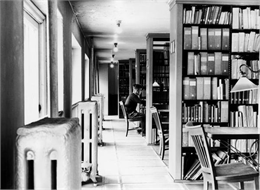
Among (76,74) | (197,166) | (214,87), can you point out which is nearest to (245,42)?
(214,87)

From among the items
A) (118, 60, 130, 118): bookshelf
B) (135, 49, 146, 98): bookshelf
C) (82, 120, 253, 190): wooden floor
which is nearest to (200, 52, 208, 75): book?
(82, 120, 253, 190): wooden floor

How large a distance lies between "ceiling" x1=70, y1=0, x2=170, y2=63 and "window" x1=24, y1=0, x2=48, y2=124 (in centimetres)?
142

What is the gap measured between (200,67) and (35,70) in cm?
248

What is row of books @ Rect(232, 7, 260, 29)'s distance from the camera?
5.17m

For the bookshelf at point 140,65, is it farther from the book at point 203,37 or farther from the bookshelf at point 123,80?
the book at point 203,37

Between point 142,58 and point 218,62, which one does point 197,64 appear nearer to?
point 218,62

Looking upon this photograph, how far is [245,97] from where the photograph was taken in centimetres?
529

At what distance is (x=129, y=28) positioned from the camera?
26.3 ft

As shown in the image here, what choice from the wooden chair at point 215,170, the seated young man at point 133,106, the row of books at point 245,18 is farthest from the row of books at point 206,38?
the seated young man at point 133,106

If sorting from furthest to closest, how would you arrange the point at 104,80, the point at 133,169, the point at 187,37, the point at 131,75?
the point at 104,80 → the point at 131,75 → the point at 133,169 → the point at 187,37

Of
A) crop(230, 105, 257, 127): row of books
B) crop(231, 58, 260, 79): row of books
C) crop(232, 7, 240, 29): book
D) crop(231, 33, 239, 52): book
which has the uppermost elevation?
crop(232, 7, 240, 29): book

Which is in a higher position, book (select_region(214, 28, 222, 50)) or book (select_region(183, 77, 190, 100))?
book (select_region(214, 28, 222, 50))

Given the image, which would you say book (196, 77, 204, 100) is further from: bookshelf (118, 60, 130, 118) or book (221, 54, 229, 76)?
bookshelf (118, 60, 130, 118)

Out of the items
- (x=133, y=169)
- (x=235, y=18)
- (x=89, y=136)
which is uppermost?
(x=235, y=18)
